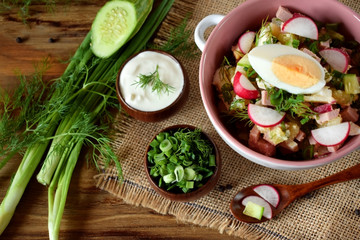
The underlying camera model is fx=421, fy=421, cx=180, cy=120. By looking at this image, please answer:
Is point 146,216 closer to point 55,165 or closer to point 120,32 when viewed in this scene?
point 55,165

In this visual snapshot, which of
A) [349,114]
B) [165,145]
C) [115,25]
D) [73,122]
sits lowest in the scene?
[73,122]

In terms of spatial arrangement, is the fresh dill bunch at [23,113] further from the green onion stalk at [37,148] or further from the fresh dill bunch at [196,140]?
the fresh dill bunch at [196,140]

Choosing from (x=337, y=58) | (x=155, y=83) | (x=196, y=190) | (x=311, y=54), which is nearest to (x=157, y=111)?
(x=155, y=83)

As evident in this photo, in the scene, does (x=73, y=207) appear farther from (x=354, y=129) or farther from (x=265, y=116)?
(x=354, y=129)

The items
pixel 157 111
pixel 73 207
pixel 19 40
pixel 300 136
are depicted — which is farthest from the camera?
pixel 19 40

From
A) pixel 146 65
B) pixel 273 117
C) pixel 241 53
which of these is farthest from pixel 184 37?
pixel 273 117

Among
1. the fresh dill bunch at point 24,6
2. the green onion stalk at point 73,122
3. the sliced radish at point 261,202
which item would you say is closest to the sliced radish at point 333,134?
the sliced radish at point 261,202

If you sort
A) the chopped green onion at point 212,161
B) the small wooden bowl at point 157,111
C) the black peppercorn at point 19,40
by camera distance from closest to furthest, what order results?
the chopped green onion at point 212,161 → the small wooden bowl at point 157,111 → the black peppercorn at point 19,40
